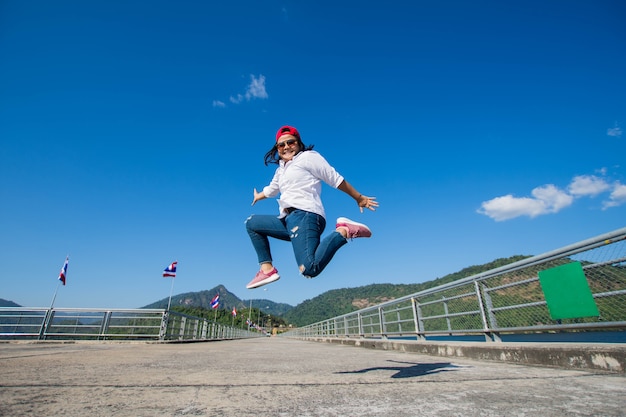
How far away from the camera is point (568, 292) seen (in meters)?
3.05

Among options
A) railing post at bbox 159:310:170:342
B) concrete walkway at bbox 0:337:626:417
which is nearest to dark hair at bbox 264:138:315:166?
concrete walkway at bbox 0:337:626:417

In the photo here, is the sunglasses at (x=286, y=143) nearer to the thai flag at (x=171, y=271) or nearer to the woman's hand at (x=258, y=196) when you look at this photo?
the woman's hand at (x=258, y=196)

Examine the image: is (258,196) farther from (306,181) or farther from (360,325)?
(360,325)

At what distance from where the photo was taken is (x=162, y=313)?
10.4m

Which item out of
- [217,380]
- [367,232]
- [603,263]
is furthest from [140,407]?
[603,263]

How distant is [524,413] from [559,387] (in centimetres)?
73

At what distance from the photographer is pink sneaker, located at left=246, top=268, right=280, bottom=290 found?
256 cm

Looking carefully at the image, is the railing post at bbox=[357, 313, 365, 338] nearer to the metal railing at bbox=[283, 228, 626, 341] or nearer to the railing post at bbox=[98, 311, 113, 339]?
the metal railing at bbox=[283, 228, 626, 341]

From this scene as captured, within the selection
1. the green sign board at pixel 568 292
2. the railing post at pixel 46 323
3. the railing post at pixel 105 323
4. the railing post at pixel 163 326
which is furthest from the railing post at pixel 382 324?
the railing post at pixel 46 323

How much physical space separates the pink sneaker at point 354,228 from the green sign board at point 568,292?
2.18 metres

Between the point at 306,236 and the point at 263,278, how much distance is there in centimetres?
59

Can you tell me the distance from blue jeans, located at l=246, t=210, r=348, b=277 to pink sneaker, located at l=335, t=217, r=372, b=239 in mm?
118

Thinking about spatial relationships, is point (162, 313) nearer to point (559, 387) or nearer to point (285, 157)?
point (285, 157)

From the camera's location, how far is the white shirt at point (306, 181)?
8.14ft
